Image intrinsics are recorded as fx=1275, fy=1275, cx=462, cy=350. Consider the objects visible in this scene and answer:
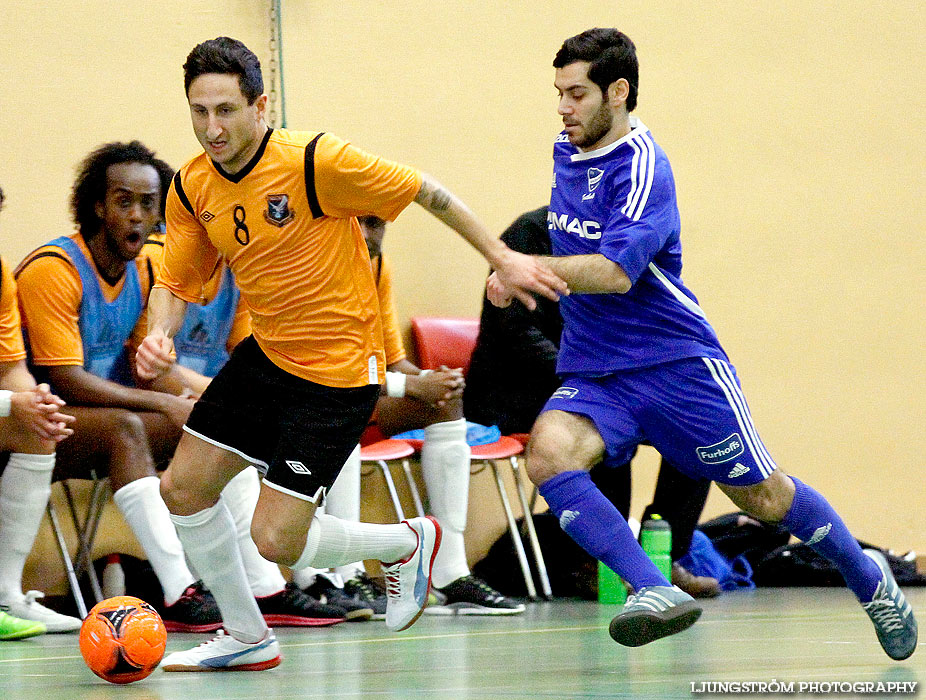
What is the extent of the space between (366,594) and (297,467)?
1.92 m

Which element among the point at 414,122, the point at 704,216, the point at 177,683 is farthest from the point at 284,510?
the point at 704,216

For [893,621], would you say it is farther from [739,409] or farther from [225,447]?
[225,447]

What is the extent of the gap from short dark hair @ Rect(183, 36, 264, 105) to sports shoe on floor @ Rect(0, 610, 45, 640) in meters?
2.26

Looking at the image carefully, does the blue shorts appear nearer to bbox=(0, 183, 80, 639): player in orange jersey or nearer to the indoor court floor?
the indoor court floor

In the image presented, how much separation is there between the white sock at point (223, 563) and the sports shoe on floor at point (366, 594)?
4.91 feet

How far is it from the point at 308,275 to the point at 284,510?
0.68 m

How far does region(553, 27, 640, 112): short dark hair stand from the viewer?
13.0 feet

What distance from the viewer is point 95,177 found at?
5531 mm

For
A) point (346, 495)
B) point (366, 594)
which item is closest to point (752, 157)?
point (346, 495)

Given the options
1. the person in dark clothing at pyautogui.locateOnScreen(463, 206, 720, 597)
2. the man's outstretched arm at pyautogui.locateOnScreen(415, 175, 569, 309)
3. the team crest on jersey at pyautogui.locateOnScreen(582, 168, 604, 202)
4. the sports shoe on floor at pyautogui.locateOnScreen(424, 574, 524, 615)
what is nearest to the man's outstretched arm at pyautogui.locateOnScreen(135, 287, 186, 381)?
the man's outstretched arm at pyautogui.locateOnScreen(415, 175, 569, 309)

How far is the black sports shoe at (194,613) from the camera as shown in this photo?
16.1 feet

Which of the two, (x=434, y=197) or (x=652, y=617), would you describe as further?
(x=434, y=197)

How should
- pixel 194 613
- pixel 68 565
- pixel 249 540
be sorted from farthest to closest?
pixel 68 565, pixel 249 540, pixel 194 613

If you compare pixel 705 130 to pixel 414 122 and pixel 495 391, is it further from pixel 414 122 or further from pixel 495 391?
pixel 495 391
